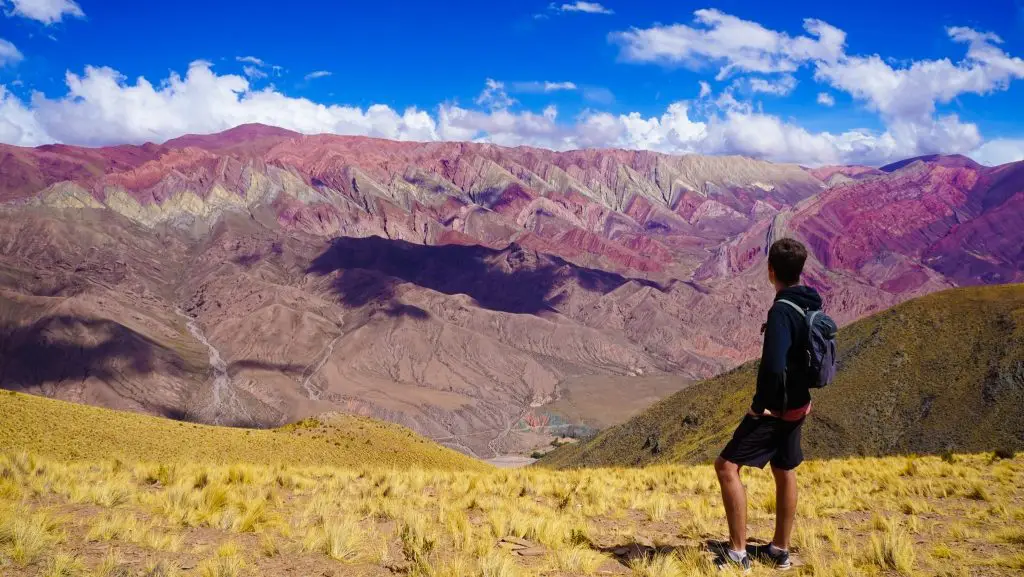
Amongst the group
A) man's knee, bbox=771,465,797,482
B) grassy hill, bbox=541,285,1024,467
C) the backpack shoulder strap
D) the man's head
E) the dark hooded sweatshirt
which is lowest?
grassy hill, bbox=541,285,1024,467

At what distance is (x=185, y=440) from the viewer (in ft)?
68.9

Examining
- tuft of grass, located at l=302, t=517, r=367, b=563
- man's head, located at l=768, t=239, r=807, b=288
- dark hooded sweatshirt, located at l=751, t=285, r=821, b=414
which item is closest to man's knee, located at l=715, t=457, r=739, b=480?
dark hooded sweatshirt, located at l=751, t=285, r=821, b=414

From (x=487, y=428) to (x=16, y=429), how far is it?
Answer: 110 metres

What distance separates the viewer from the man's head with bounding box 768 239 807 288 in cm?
593

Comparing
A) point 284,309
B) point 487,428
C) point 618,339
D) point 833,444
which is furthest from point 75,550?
point 618,339

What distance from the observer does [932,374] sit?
1549 inches

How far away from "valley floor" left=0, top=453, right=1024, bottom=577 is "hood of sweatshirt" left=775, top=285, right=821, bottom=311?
2.25m

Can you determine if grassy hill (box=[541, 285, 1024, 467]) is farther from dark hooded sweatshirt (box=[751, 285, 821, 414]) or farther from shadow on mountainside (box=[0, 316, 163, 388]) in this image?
shadow on mountainside (box=[0, 316, 163, 388])

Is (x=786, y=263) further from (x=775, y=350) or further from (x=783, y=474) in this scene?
(x=783, y=474)

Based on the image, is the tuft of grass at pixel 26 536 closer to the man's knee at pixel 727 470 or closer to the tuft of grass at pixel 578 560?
the tuft of grass at pixel 578 560

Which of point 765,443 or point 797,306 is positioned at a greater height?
point 797,306

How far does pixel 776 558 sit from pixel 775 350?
2.07 m

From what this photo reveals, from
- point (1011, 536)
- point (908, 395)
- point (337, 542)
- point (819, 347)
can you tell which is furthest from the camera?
point (908, 395)

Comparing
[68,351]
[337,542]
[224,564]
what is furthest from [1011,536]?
[68,351]
